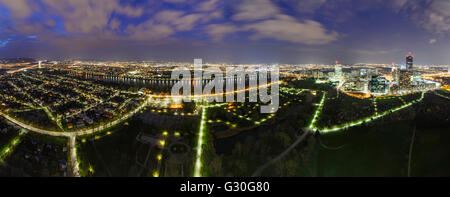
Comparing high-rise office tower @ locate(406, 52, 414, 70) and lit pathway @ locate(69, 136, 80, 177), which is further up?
high-rise office tower @ locate(406, 52, 414, 70)

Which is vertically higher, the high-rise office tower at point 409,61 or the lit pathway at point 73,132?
the high-rise office tower at point 409,61

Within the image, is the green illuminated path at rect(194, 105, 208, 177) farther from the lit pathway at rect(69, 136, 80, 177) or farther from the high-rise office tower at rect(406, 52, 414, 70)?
the high-rise office tower at rect(406, 52, 414, 70)

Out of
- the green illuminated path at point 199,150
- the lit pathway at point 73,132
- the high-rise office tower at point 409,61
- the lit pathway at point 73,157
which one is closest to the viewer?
the green illuminated path at point 199,150

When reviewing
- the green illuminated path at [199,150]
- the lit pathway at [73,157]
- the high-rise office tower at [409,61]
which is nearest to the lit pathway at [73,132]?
the lit pathway at [73,157]

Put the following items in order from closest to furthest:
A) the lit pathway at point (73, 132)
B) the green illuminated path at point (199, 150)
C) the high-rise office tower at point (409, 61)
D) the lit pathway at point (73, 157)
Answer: the green illuminated path at point (199, 150) → the lit pathway at point (73, 157) → the lit pathway at point (73, 132) → the high-rise office tower at point (409, 61)

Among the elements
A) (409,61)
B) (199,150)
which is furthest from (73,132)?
(409,61)

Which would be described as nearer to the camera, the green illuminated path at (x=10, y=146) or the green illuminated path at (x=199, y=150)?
the green illuminated path at (x=199, y=150)

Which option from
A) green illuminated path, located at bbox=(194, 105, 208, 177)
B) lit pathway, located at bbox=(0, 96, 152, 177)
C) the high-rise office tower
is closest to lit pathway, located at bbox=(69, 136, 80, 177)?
lit pathway, located at bbox=(0, 96, 152, 177)

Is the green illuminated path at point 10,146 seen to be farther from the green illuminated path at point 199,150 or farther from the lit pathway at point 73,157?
Answer: the green illuminated path at point 199,150

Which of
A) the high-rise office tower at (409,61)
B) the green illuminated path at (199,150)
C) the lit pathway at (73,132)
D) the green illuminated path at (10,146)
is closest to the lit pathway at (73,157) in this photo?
the lit pathway at (73,132)

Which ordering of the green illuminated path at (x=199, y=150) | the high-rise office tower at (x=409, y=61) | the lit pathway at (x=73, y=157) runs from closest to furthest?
the green illuminated path at (x=199, y=150) → the lit pathway at (x=73, y=157) → the high-rise office tower at (x=409, y=61)

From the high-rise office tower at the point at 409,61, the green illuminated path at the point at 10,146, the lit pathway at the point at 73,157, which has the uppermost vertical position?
the high-rise office tower at the point at 409,61

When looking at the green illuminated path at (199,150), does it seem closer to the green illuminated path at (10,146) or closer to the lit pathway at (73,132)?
the lit pathway at (73,132)
